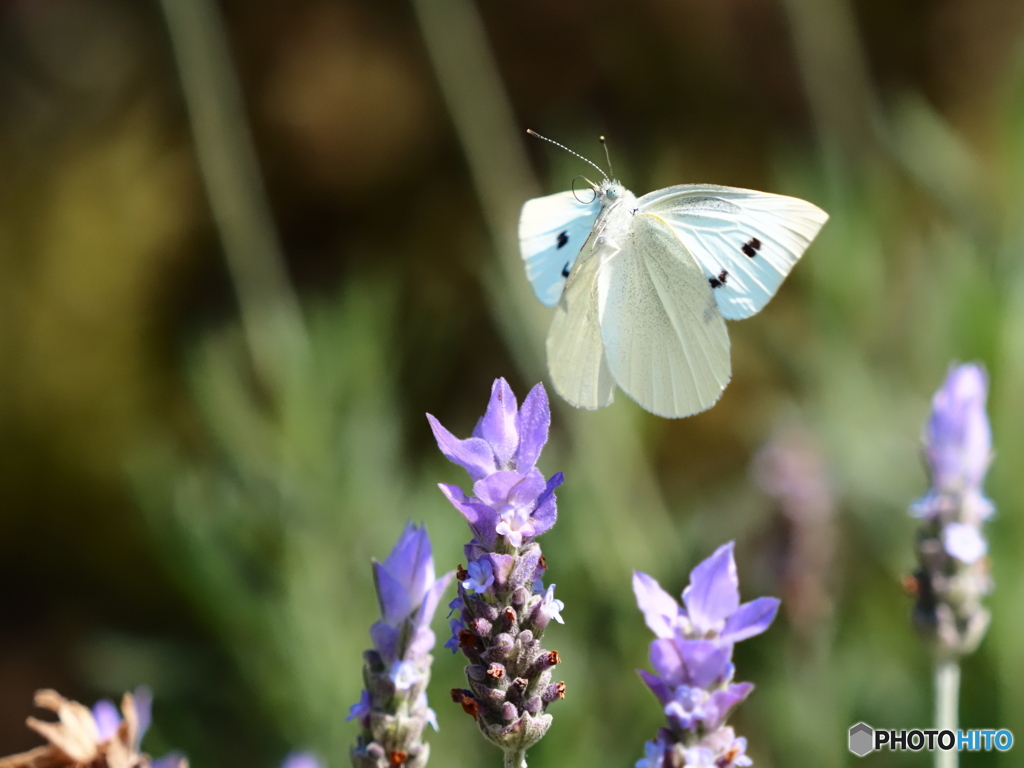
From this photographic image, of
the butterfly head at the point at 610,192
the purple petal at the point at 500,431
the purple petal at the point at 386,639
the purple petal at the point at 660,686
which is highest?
the butterfly head at the point at 610,192

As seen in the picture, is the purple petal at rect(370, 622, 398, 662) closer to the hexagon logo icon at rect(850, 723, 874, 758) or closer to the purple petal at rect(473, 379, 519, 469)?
the purple petal at rect(473, 379, 519, 469)

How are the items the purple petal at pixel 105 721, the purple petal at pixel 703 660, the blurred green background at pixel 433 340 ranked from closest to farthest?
the purple petal at pixel 703 660
the purple petal at pixel 105 721
the blurred green background at pixel 433 340

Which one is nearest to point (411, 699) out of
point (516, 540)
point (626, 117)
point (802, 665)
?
point (516, 540)

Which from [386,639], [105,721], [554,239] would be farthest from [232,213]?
[386,639]

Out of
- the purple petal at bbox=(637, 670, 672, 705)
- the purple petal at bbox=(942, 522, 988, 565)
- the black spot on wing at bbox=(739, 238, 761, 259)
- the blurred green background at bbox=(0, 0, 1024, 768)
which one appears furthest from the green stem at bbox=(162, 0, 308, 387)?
the purple petal at bbox=(637, 670, 672, 705)

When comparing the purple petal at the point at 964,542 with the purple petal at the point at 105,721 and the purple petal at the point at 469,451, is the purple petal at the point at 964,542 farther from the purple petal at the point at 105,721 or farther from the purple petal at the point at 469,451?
the purple petal at the point at 105,721

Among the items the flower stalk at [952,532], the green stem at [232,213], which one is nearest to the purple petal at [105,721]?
the flower stalk at [952,532]

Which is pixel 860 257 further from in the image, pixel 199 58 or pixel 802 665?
pixel 199 58
